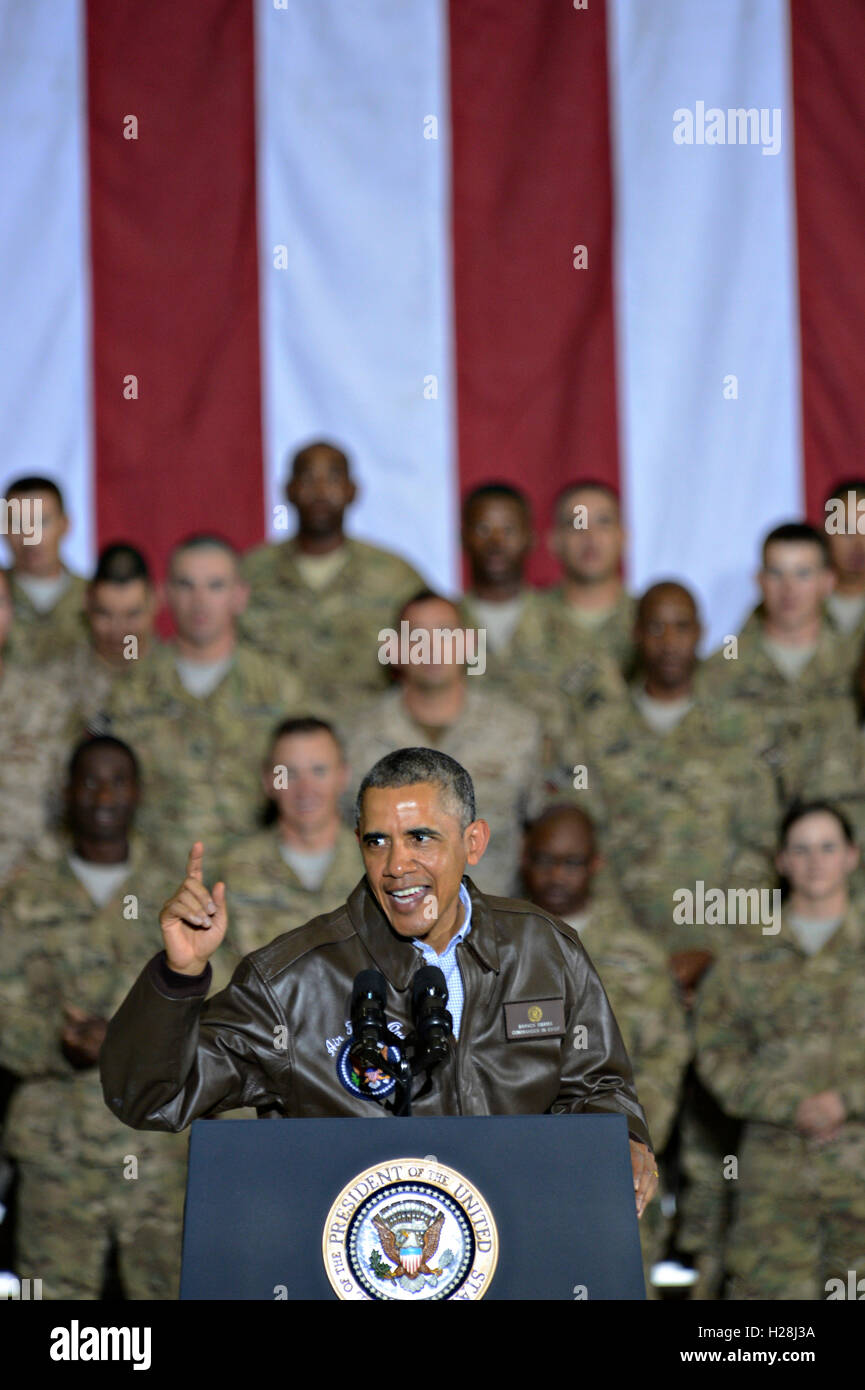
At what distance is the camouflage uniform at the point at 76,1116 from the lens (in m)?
4.73

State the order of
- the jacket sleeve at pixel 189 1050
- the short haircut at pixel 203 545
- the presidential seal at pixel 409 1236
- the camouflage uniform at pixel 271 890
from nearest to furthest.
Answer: the presidential seal at pixel 409 1236, the jacket sleeve at pixel 189 1050, the camouflage uniform at pixel 271 890, the short haircut at pixel 203 545

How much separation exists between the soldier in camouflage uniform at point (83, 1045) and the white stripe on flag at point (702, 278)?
6.31 feet

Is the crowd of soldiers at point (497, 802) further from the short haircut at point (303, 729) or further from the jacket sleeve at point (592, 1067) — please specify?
the jacket sleeve at point (592, 1067)

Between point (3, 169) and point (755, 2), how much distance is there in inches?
99.4

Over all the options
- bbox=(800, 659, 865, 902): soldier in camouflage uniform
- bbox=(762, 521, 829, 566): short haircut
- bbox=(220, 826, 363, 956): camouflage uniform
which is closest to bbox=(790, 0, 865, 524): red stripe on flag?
bbox=(762, 521, 829, 566): short haircut

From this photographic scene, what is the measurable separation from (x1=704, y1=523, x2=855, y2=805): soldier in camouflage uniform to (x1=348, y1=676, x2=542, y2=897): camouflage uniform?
67 centimetres

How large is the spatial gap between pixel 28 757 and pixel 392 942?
117 inches

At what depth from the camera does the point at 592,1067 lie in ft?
8.62

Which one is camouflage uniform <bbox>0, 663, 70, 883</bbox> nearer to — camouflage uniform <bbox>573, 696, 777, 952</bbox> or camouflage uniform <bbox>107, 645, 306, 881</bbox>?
camouflage uniform <bbox>107, 645, 306, 881</bbox>

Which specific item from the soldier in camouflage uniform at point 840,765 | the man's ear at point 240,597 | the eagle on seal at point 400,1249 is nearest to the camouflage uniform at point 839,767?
the soldier in camouflage uniform at point 840,765

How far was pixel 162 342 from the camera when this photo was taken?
5594mm

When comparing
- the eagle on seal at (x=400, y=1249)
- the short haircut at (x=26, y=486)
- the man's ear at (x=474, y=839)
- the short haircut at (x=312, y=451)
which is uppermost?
the short haircut at (x=312, y=451)
